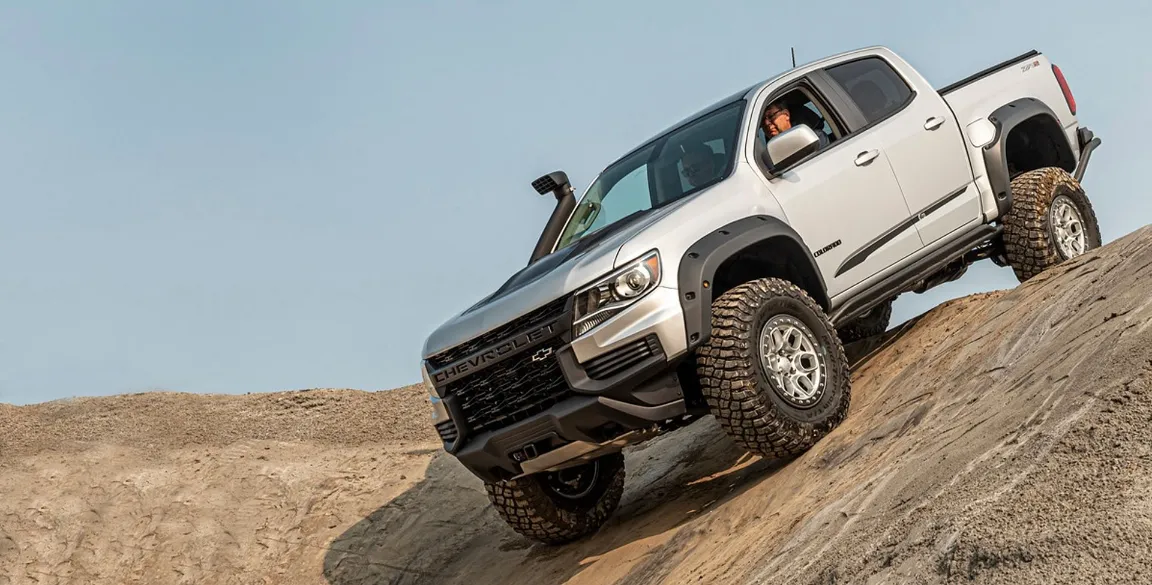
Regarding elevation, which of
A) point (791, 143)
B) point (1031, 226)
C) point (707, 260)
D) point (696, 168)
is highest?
point (696, 168)

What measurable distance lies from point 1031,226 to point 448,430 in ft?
14.0

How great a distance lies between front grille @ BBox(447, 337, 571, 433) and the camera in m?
5.97

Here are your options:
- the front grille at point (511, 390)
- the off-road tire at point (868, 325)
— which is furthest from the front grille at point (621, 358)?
the off-road tire at point (868, 325)

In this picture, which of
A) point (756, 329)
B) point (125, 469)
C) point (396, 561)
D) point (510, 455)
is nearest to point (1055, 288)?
point (756, 329)

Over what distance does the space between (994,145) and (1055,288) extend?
1306 mm

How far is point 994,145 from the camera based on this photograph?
26.2ft

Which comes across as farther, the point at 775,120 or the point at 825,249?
the point at 775,120

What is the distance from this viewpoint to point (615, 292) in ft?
19.3

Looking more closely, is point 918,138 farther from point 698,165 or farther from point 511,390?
point 511,390

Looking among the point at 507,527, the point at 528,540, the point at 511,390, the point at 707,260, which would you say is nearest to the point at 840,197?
the point at 707,260

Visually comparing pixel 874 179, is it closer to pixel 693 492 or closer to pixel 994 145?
pixel 994 145

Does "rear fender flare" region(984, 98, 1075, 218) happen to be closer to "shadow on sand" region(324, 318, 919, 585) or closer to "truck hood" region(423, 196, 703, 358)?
"shadow on sand" region(324, 318, 919, 585)

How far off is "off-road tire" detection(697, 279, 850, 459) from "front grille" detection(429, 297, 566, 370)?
77cm

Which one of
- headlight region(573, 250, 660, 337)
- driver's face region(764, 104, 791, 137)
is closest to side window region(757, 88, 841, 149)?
driver's face region(764, 104, 791, 137)
